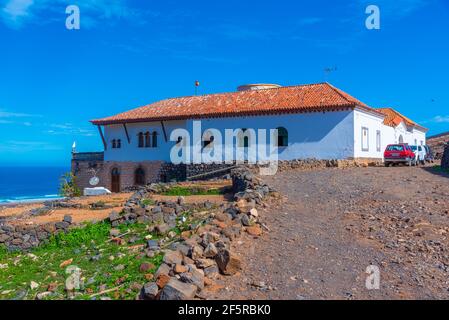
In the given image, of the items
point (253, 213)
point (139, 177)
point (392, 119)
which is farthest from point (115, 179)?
point (253, 213)

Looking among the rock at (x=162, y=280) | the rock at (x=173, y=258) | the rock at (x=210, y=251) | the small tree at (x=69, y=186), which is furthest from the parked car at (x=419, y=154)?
the small tree at (x=69, y=186)

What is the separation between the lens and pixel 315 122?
26266 millimetres

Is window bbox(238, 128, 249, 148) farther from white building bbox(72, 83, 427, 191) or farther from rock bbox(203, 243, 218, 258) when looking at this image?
rock bbox(203, 243, 218, 258)

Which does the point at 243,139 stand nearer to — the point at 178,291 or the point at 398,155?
the point at 398,155

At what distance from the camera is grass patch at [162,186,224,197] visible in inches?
818

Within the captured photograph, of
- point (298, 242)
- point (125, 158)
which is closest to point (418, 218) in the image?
point (298, 242)

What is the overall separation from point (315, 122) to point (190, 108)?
32.6ft

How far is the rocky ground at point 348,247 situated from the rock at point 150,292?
104 centimetres

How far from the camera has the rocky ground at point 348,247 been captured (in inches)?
292

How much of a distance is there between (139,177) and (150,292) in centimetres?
2652

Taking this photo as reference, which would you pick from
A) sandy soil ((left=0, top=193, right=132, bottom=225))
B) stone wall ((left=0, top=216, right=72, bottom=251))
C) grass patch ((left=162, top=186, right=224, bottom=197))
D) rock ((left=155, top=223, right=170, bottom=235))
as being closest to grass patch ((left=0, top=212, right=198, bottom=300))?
rock ((left=155, top=223, right=170, bottom=235))

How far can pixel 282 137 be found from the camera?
27406 mm

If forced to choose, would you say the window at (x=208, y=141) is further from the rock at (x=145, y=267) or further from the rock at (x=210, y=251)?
the rock at (x=210, y=251)
